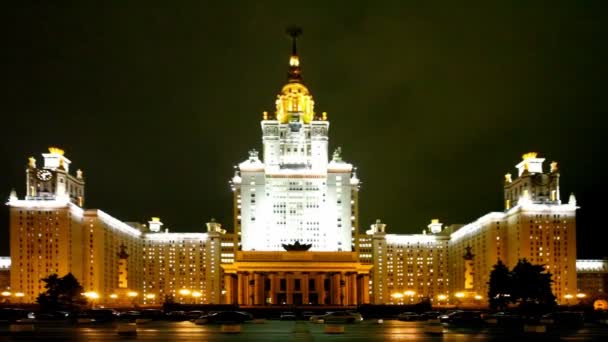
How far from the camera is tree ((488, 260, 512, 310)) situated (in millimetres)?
95812

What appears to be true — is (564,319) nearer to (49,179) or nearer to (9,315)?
(9,315)

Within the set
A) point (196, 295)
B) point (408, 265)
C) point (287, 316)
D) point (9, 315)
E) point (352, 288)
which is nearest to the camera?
point (9, 315)

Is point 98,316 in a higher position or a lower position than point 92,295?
higher

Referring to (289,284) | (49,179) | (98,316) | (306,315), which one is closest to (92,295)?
(49,179)

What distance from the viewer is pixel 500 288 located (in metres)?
97.4

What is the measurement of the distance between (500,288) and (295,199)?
5982 centimetres

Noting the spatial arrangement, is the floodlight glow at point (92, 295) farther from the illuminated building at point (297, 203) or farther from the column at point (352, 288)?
the column at point (352, 288)

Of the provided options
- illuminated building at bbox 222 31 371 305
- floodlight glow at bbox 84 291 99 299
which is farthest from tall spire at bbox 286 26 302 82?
floodlight glow at bbox 84 291 99 299

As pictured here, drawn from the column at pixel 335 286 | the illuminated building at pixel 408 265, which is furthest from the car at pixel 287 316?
the illuminated building at pixel 408 265

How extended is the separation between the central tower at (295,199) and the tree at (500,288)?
166 feet

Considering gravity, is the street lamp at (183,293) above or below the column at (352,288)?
below

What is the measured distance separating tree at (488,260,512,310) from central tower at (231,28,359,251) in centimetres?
5063

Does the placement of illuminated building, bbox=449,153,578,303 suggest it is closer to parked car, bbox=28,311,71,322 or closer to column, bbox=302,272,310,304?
column, bbox=302,272,310,304

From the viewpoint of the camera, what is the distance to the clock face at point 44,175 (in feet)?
401
